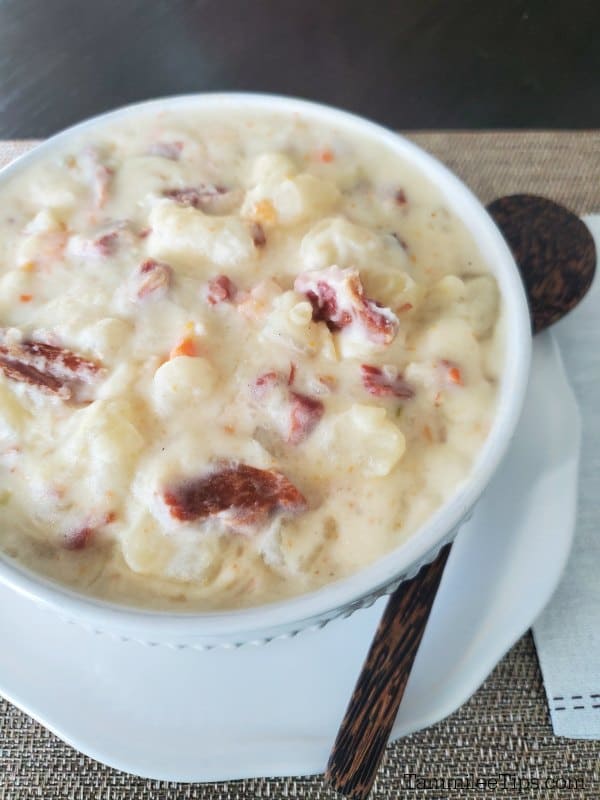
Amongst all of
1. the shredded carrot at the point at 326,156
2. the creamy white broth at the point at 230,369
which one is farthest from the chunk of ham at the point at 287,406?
the shredded carrot at the point at 326,156

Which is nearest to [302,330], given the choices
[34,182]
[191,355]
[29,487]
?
[191,355]

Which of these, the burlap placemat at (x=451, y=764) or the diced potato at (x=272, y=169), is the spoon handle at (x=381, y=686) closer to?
the burlap placemat at (x=451, y=764)

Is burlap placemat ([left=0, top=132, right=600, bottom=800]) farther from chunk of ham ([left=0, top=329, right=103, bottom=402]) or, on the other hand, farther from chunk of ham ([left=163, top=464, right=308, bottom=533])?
chunk of ham ([left=0, top=329, right=103, bottom=402])

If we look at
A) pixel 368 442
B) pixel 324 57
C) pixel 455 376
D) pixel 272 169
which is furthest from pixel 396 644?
pixel 324 57

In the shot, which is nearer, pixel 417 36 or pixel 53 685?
pixel 53 685

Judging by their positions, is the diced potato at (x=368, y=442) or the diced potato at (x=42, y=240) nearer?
the diced potato at (x=368, y=442)

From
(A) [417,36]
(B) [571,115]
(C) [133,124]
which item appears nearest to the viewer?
(C) [133,124]

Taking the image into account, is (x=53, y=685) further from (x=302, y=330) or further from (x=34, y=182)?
(x=34, y=182)
